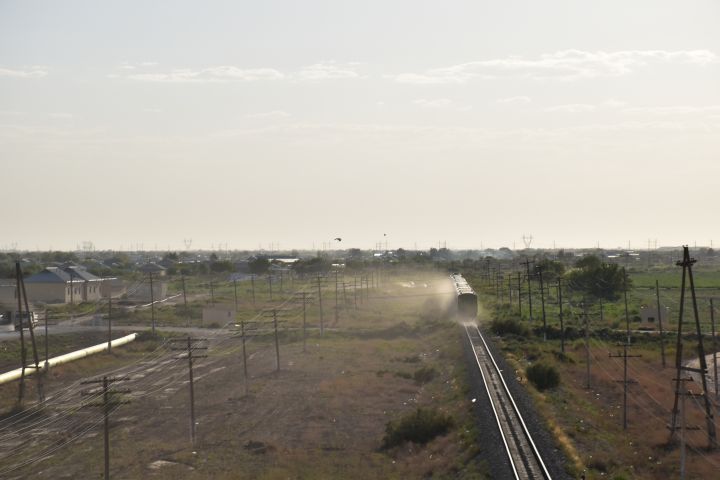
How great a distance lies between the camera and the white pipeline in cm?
5932

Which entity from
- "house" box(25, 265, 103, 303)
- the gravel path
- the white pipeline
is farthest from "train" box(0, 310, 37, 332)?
the gravel path

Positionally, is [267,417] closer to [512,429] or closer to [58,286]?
[512,429]

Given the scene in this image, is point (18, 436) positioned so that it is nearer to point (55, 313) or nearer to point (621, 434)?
point (621, 434)

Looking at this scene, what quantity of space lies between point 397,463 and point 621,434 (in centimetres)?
1160

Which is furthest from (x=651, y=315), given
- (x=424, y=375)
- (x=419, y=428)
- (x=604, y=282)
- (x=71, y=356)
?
(x=71, y=356)

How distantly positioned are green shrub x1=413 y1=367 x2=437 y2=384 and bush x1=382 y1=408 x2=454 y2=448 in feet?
54.0

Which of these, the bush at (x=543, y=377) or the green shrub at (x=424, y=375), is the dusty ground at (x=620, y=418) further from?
the green shrub at (x=424, y=375)

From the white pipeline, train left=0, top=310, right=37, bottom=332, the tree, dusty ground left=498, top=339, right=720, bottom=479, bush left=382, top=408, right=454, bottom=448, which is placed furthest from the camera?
the tree

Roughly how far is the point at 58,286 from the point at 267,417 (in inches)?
3194

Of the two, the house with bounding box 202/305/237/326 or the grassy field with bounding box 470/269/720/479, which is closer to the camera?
the grassy field with bounding box 470/269/720/479

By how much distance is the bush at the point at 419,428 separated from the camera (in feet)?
125

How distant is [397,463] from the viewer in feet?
117

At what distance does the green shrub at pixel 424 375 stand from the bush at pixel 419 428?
54.0ft

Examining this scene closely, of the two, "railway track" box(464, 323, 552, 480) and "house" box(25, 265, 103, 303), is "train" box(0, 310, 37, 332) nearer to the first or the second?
"house" box(25, 265, 103, 303)
